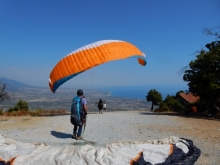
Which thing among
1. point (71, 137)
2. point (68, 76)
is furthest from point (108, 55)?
point (71, 137)

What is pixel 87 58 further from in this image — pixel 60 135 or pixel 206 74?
pixel 206 74

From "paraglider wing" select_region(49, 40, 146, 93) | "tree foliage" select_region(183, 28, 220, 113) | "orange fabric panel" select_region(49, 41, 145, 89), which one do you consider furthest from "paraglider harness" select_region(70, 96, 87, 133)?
"tree foliage" select_region(183, 28, 220, 113)

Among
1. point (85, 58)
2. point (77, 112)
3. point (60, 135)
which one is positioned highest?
point (85, 58)

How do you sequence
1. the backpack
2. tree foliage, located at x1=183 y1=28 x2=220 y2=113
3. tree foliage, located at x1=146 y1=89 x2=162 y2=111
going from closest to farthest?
the backpack, tree foliage, located at x1=183 y1=28 x2=220 y2=113, tree foliage, located at x1=146 y1=89 x2=162 y2=111

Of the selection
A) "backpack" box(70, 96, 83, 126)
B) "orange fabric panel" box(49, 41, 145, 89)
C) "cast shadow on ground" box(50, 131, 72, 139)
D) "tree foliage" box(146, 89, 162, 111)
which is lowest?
"cast shadow on ground" box(50, 131, 72, 139)

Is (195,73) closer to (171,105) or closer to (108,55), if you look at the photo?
(108,55)

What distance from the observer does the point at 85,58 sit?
684 centimetres

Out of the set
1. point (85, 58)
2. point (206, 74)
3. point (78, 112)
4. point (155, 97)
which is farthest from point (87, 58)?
point (155, 97)

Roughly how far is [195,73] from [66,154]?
538 inches

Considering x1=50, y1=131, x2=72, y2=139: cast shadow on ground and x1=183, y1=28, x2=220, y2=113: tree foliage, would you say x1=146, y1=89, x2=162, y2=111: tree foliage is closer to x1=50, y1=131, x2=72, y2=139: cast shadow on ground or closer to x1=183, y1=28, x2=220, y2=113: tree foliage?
x1=183, y1=28, x2=220, y2=113: tree foliage

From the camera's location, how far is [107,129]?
31.0ft

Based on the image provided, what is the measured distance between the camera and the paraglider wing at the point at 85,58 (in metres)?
6.74

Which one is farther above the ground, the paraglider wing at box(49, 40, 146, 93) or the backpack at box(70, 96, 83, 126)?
the paraglider wing at box(49, 40, 146, 93)

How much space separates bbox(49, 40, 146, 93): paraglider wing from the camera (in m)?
6.74
